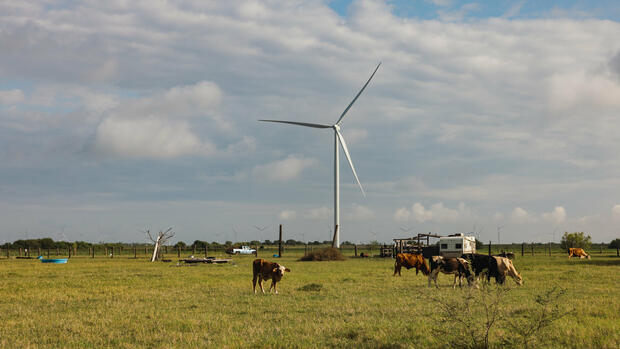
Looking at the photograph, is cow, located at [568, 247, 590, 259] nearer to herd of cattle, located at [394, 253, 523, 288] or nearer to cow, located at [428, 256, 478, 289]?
herd of cattle, located at [394, 253, 523, 288]

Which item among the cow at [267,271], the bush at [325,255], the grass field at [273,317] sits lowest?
the bush at [325,255]

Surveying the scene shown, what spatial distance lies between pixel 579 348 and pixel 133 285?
19.4 m

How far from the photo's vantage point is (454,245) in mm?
54844

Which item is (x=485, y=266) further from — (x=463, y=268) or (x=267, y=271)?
(x=267, y=271)

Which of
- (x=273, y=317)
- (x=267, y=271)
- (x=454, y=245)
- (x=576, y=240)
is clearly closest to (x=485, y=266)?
(x=267, y=271)

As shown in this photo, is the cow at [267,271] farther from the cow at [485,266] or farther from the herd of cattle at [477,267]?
the cow at [485,266]

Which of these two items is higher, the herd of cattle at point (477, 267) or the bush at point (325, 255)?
the herd of cattle at point (477, 267)

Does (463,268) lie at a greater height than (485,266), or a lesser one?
lesser

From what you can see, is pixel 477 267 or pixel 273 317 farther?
pixel 477 267

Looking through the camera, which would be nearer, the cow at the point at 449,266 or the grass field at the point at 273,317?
the grass field at the point at 273,317

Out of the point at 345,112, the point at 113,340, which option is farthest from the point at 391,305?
the point at 345,112

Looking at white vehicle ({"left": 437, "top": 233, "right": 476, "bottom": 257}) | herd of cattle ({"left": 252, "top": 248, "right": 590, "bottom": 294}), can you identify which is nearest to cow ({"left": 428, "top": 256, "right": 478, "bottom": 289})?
herd of cattle ({"left": 252, "top": 248, "right": 590, "bottom": 294})

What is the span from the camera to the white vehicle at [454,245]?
54.3 metres

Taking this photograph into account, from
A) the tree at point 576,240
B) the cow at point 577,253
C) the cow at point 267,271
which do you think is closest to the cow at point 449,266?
the cow at point 267,271
